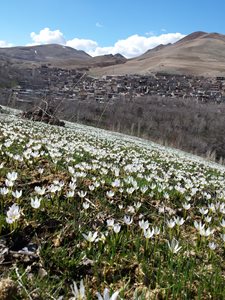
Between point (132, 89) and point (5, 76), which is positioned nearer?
point (5, 76)

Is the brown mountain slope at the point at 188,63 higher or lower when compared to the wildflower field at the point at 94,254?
higher

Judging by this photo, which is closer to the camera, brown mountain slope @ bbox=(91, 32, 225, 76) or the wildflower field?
the wildflower field

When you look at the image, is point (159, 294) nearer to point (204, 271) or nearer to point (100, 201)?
point (204, 271)

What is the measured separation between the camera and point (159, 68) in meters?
117

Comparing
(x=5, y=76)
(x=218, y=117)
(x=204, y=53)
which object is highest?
(x=204, y=53)

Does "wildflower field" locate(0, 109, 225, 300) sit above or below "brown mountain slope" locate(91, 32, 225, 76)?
below

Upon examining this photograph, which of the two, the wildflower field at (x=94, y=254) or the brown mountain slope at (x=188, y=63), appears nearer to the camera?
the wildflower field at (x=94, y=254)

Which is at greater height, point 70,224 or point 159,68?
point 159,68

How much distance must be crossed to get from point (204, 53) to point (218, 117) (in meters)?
96.8

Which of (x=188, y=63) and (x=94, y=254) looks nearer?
(x=94, y=254)

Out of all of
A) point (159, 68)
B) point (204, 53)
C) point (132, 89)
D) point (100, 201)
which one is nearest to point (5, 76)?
point (132, 89)

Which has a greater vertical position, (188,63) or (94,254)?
(188,63)

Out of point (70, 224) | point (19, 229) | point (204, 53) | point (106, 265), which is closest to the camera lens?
point (106, 265)

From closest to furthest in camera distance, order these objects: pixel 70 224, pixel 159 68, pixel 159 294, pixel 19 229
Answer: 1. pixel 159 294
2. pixel 19 229
3. pixel 70 224
4. pixel 159 68
